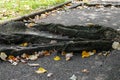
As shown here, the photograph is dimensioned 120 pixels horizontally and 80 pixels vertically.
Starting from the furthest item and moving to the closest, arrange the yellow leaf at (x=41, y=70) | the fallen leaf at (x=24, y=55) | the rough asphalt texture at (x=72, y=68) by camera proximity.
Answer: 1. the fallen leaf at (x=24, y=55)
2. the yellow leaf at (x=41, y=70)
3. the rough asphalt texture at (x=72, y=68)

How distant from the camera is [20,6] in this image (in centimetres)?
909

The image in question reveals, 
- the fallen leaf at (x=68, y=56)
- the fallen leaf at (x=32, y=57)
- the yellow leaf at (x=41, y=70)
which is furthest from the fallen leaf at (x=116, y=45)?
the fallen leaf at (x=32, y=57)

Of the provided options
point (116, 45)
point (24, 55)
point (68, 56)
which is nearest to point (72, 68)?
point (68, 56)

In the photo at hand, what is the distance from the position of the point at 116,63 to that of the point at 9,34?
6.78ft

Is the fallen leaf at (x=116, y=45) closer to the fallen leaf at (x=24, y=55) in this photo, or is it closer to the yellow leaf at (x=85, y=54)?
the yellow leaf at (x=85, y=54)

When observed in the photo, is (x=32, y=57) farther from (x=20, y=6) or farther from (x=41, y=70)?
(x=20, y=6)

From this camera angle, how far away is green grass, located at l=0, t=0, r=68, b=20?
26.3 ft

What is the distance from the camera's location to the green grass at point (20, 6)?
8.02 m

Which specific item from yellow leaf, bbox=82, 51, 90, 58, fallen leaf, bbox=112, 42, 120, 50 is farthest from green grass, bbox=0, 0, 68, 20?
fallen leaf, bbox=112, 42, 120, 50

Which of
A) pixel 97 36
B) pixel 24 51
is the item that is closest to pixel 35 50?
pixel 24 51

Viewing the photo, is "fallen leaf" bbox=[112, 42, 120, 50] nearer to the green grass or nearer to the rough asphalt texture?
the rough asphalt texture

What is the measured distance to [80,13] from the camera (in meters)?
8.49

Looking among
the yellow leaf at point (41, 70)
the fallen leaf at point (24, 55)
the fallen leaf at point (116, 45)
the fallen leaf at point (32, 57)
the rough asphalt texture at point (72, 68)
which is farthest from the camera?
the fallen leaf at point (24, 55)

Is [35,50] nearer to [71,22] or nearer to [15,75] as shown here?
[15,75]
